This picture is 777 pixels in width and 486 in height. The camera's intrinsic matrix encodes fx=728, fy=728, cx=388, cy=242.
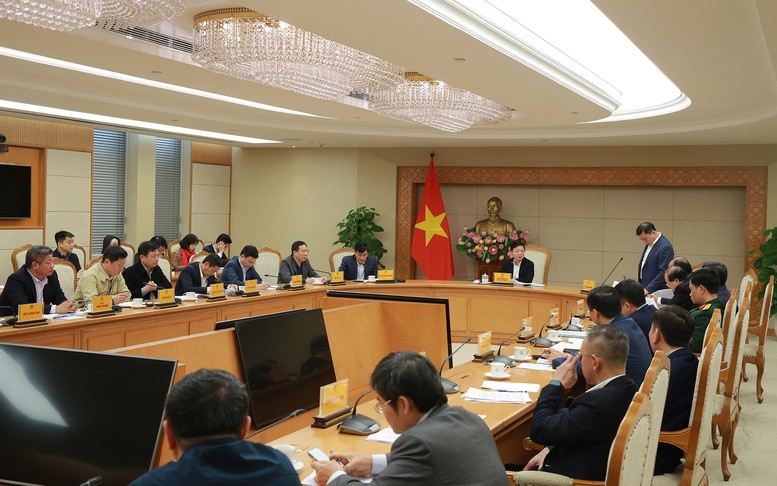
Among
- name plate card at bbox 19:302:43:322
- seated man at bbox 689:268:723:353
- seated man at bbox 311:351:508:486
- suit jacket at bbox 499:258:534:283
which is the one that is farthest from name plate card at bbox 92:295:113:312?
suit jacket at bbox 499:258:534:283

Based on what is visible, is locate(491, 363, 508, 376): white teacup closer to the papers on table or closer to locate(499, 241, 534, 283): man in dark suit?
the papers on table

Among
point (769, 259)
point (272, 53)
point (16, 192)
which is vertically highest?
point (272, 53)

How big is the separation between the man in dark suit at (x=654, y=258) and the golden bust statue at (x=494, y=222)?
321 cm

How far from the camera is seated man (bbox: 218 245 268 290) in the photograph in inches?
296

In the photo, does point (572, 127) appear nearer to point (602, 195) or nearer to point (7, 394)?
point (602, 195)

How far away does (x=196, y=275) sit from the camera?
724 cm

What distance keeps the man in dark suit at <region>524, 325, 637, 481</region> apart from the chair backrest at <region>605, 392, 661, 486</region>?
1.24ft

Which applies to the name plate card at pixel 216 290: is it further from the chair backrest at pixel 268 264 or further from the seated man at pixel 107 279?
the chair backrest at pixel 268 264

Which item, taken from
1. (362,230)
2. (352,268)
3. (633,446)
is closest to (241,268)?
(352,268)

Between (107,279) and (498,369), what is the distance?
3785mm

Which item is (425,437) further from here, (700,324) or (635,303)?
(700,324)

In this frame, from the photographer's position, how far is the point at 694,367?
3637 mm

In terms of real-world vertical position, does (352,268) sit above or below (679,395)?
above

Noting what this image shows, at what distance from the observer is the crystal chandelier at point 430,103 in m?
6.16
